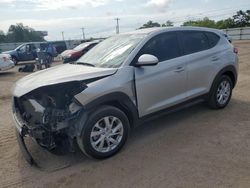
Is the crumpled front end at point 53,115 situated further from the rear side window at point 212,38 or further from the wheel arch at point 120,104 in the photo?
the rear side window at point 212,38

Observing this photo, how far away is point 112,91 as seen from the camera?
13.6ft

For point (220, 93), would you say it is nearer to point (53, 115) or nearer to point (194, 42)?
point (194, 42)

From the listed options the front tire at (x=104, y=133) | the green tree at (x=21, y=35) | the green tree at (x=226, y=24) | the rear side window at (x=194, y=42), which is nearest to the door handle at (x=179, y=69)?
the rear side window at (x=194, y=42)

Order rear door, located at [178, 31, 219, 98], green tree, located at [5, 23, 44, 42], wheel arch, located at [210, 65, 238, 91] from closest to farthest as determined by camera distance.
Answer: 1. rear door, located at [178, 31, 219, 98]
2. wheel arch, located at [210, 65, 238, 91]
3. green tree, located at [5, 23, 44, 42]

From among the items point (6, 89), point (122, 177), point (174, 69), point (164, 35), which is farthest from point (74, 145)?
point (6, 89)

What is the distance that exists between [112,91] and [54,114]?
2.79 feet

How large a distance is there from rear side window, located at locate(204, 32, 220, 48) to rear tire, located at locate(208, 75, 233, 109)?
679mm

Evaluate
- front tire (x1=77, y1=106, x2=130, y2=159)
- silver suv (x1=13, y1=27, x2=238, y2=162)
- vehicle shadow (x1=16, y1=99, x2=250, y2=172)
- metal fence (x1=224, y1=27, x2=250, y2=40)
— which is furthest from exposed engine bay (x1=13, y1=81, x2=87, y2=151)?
metal fence (x1=224, y1=27, x2=250, y2=40)

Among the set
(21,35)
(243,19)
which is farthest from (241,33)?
(21,35)

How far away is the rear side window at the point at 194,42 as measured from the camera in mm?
5328

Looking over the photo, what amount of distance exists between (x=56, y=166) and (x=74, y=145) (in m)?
0.42

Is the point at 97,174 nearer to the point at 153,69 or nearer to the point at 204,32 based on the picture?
the point at 153,69

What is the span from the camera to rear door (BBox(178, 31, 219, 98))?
528cm

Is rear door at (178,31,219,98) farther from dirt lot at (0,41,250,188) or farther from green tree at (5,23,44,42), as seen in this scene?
green tree at (5,23,44,42)
